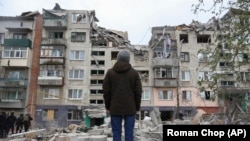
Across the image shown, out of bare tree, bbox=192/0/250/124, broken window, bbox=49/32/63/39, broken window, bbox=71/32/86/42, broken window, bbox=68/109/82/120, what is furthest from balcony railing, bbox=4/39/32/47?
bare tree, bbox=192/0/250/124

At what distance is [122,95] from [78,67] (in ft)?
136

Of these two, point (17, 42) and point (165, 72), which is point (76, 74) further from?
point (165, 72)

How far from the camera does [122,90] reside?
5.59m

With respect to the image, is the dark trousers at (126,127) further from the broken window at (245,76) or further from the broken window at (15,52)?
the broken window at (15,52)

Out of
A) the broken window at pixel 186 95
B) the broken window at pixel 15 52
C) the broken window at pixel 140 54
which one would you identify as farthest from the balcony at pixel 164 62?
the broken window at pixel 15 52

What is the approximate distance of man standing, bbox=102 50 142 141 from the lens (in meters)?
5.53

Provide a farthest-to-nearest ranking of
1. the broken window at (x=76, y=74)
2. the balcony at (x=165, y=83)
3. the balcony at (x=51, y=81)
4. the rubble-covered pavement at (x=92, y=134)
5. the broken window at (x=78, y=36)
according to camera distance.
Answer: the broken window at (x=78, y=36) → the broken window at (x=76, y=74) → the balcony at (x=165, y=83) → the balcony at (x=51, y=81) → the rubble-covered pavement at (x=92, y=134)

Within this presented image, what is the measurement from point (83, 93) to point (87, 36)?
8.70 meters

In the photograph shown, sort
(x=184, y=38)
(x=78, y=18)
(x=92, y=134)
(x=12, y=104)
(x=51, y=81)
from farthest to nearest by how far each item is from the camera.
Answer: (x=184, y=38) → (x=78, y=18) → (x=51, y=81) → (x=12, y=104) → (x=92, y=134)

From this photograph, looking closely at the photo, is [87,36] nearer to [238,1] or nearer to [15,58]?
[15,58]

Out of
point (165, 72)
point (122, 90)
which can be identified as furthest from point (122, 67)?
point (165, 72)

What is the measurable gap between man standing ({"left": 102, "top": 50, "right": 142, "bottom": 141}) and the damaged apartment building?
37.1 m

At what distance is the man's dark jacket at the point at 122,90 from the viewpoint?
18.2ft

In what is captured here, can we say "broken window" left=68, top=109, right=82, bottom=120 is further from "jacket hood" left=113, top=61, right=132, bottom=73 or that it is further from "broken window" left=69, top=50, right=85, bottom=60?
"jacket hood" left=113, top=61, right=132, bottom=73
